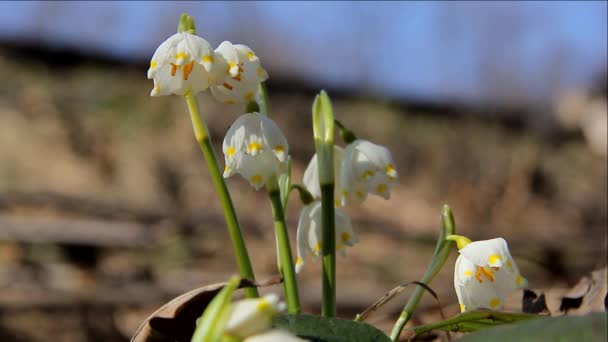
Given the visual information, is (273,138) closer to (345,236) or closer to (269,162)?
(269,162)

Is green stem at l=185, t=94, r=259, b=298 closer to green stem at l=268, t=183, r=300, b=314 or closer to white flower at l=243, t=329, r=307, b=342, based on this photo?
green stem at l=268, t=183, r=300, b=314

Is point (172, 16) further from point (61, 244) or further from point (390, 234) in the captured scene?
point (61, 244)

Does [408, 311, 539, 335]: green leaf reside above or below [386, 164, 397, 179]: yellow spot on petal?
below

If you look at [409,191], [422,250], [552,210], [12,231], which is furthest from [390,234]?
[12,231]

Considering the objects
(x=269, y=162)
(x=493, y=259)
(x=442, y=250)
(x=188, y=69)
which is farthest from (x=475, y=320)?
(x=188, y=69)

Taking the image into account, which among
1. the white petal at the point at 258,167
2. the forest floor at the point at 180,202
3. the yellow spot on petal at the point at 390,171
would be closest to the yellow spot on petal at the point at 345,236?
the yellow spot on petal at the point at 390,171

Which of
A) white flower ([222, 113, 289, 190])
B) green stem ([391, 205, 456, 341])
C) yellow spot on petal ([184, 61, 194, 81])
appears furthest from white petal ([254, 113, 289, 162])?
green stem ([391, 205, 456, 341])
